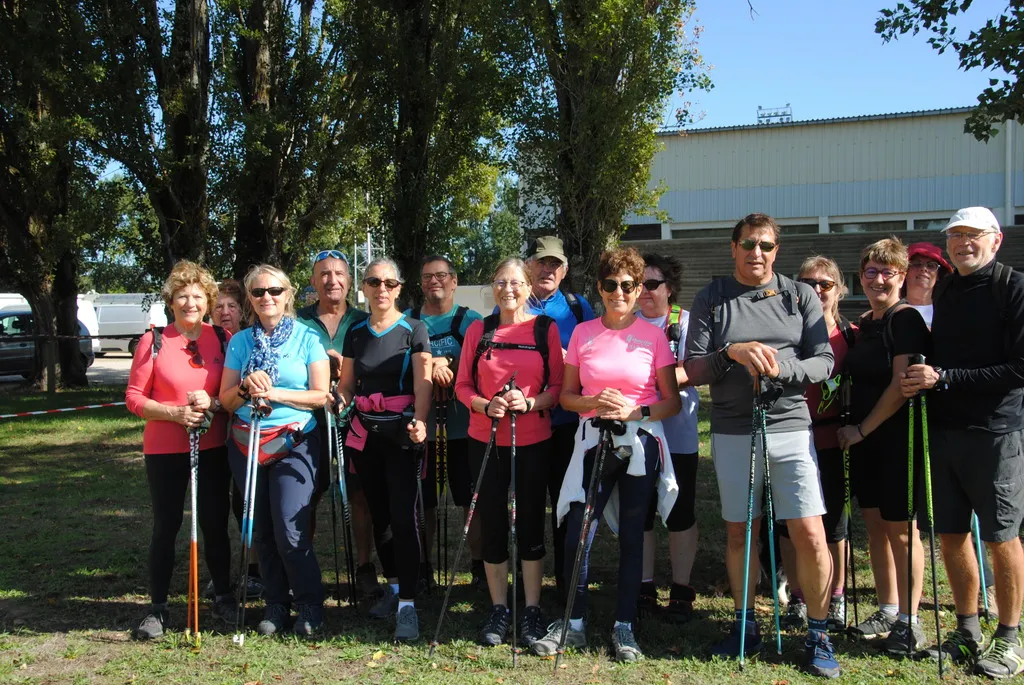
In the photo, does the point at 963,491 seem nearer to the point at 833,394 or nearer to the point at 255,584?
the point at 833,394

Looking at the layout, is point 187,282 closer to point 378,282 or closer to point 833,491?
point 378,282

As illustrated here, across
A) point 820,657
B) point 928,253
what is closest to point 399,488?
point 820,657

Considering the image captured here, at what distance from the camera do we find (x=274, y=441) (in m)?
4.59

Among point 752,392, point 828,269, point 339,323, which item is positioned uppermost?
point 828,269

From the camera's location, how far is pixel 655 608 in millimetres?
4953

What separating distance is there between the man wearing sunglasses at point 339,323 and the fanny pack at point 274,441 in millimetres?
479

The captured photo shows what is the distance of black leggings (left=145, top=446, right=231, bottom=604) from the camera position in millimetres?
4715

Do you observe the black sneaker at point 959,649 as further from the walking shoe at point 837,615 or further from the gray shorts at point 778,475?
the gray shorts at point 778,475

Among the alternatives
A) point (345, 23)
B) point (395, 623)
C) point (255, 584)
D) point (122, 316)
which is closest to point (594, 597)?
point (395, 623)

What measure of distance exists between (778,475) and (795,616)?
1.08 meters

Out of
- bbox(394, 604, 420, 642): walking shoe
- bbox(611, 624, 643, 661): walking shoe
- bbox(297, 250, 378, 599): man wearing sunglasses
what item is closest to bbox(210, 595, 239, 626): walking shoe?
bbox(297, 250, 378, 599): man wearing sunglasses

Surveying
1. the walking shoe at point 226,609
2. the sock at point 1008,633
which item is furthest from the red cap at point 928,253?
the walking shoe at point 226,609

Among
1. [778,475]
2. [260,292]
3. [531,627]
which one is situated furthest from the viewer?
[260,292]

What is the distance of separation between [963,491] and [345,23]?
11.6 metres
